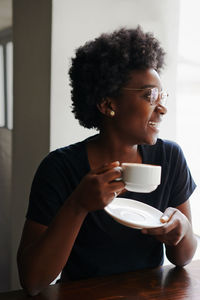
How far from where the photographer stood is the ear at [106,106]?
1.29m

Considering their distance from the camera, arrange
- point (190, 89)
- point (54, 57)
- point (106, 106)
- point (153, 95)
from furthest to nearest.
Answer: point (190, 89)
point (54, 57)
point (106, 106)
point (153, 95)

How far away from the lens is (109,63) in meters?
1.27

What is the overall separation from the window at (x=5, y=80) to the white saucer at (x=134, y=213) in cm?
171

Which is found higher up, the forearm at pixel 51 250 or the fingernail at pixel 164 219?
the fingernail at pixel 164 219

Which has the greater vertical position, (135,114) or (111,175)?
(135,114)

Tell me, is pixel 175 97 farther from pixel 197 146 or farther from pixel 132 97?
pixel 132 97

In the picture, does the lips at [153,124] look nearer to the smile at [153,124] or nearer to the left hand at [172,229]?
the smile at [153,124]

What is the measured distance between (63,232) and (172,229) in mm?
323

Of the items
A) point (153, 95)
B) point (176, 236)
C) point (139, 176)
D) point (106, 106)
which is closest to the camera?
point (139, 176)

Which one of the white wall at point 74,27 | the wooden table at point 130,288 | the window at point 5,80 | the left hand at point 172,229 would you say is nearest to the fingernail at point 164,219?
the left hand at point 172,229

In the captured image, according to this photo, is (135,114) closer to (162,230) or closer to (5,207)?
(162,230)

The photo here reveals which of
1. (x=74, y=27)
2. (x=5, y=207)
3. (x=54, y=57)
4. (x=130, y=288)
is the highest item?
(x=74, y=27)

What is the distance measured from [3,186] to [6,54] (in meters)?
0.99

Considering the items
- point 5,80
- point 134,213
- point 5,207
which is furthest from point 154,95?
point 5,207
